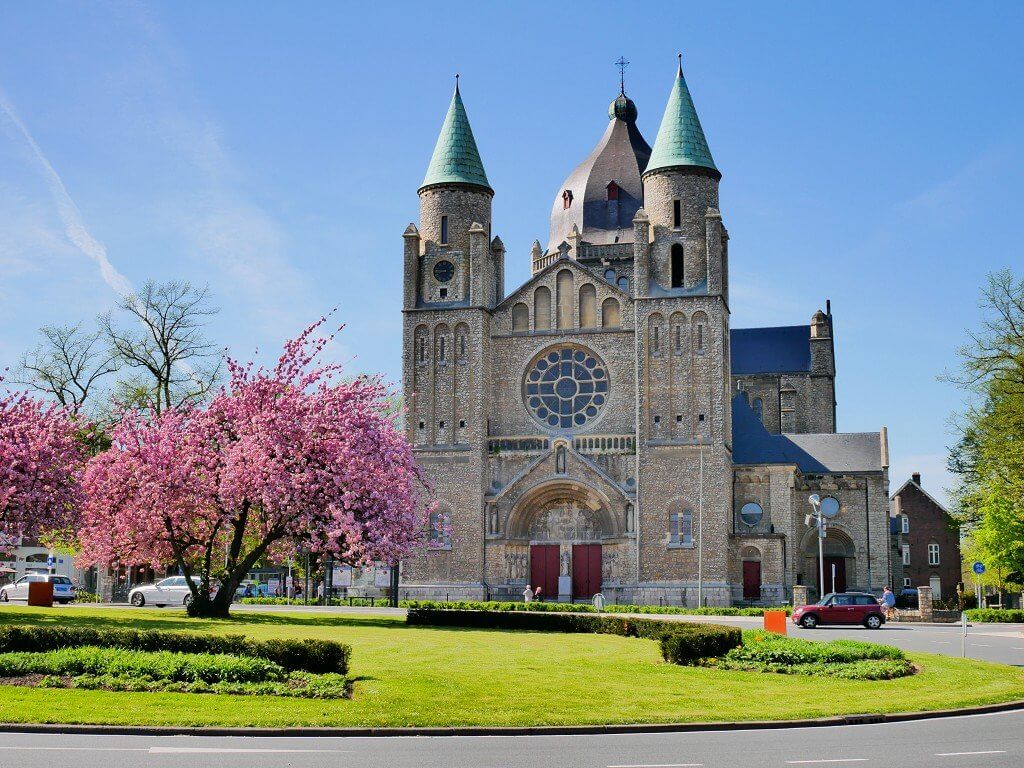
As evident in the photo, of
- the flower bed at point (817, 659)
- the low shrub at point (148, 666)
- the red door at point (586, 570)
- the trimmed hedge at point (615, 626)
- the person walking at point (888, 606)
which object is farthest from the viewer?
the red door at point (586, 570)

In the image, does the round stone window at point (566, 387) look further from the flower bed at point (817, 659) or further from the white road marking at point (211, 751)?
the white road marking at point (211, 751)

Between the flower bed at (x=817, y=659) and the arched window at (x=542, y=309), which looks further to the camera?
the arched window at (x=542, y=309)

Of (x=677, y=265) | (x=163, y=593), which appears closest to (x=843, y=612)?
(x=677, y=265)

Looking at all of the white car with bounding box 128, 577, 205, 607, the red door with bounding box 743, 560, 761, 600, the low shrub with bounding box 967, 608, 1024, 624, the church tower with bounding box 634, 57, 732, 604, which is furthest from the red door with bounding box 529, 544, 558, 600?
the low shrub with bounding box 967, 608, 1024, 624

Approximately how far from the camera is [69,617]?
33.4 m

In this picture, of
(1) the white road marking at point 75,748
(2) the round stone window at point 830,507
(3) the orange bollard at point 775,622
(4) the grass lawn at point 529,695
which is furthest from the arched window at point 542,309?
(1) the white road marking at point 75,748

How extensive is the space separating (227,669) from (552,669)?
6.68m

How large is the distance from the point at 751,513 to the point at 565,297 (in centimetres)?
1460

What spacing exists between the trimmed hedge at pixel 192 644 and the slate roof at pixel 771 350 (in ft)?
207

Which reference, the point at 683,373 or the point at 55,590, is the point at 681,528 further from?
the point at 55,590

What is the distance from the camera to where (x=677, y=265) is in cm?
6244

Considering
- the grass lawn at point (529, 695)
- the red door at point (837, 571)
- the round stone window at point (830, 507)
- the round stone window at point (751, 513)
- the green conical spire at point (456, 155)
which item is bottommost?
the grass lawn at point (529, 695)

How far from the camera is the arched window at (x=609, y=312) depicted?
63219 millimetres

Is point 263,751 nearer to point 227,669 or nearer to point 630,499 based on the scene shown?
point 227,669
